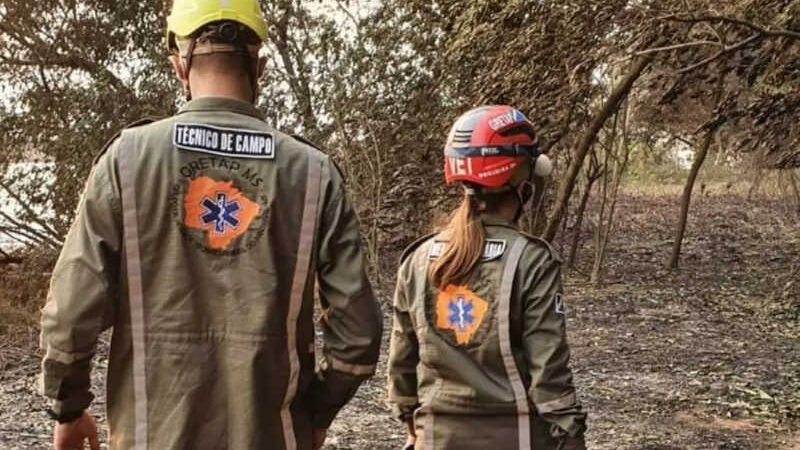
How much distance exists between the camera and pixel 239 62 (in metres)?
2.18

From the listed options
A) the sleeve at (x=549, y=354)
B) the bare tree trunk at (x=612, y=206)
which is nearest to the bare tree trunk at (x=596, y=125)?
the bare tree trunk at (x=612, y=206)

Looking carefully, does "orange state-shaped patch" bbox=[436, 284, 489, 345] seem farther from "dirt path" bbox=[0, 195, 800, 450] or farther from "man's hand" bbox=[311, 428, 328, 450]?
"dirt path" bbox=[0, 195, 800, 450]

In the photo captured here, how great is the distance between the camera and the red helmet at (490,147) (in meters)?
2.81

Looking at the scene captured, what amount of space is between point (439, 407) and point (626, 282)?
11.6 metres

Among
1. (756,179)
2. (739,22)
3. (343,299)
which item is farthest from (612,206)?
(343,299)

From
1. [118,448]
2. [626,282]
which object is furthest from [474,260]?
[626,282]

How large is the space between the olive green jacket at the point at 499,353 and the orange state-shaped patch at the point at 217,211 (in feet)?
2.75

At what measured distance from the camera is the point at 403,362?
2.90 meters

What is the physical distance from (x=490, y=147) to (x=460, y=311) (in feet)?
1.60

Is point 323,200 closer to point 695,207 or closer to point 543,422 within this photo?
point 543,422

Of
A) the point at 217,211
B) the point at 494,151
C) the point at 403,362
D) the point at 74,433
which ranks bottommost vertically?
the point at 74,433

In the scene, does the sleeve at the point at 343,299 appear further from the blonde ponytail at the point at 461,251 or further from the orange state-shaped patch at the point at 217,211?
the blonde ponytail at the point at 461,251

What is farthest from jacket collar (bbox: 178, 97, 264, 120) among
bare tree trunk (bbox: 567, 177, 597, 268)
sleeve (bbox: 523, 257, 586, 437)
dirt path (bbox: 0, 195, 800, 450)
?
bare tree trunk (bbox: 567, 177, 597, 268)

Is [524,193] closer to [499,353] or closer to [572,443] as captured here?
[499,353]
